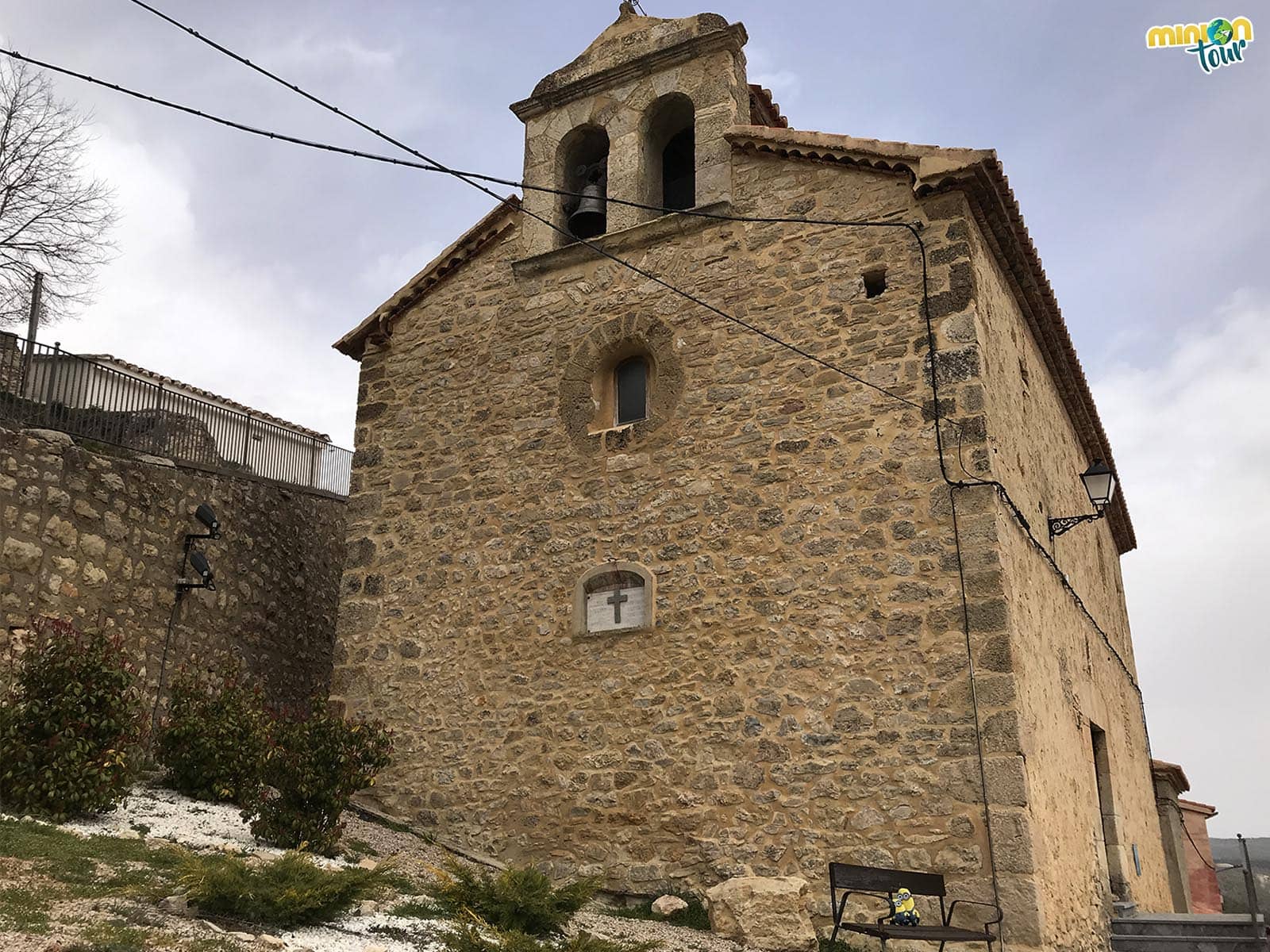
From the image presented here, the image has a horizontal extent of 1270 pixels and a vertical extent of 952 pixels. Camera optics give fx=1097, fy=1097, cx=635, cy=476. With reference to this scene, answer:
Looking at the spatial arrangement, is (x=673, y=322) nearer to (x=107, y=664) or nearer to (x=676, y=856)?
(x=676, y=856)

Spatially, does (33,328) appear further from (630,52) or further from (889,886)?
(889,886)

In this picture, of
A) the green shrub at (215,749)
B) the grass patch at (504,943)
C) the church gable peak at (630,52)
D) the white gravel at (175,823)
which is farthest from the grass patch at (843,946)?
the church gable peak at (630,52)

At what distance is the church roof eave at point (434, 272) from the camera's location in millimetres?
11578

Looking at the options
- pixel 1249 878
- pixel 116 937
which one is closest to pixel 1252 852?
pixel 1249 878

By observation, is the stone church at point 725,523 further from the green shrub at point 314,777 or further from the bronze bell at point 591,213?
the green shrub at point 314,777

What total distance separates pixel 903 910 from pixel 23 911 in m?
5.11

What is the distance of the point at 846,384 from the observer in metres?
9.21

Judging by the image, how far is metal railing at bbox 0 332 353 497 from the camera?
10508 mm

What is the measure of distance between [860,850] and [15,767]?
5899 millimetres

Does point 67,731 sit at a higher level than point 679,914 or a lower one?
higher

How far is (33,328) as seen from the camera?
12367 mm

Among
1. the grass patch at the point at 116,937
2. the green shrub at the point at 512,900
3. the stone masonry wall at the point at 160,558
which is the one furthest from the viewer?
the stone masonry wall at the point at 160,558

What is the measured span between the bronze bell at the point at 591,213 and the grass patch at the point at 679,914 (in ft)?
20.8

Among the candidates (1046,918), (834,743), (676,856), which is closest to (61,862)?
(676,856)
